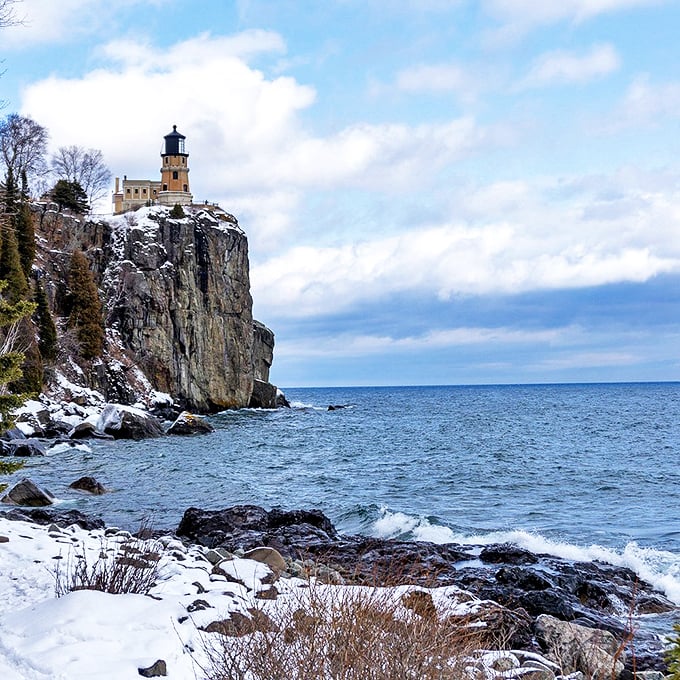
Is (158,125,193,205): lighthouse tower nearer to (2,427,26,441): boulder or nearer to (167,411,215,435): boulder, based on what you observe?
(167,411,215,435): boulder

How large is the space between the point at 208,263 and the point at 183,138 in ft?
82.1

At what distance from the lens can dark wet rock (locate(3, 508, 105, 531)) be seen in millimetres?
17172

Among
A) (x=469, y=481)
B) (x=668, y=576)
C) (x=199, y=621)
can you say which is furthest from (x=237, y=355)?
(x=199, y=621)

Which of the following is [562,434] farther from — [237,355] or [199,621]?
[199,621]

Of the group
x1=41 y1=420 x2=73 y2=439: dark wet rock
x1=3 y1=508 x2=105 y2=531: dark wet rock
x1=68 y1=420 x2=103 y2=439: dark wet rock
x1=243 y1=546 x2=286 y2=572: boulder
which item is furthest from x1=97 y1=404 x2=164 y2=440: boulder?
x1=243 y1=546 x2=286 y2=572: boulder

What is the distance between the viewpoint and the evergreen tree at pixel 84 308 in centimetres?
6494

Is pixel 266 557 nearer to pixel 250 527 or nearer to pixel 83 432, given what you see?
pixel 250 527

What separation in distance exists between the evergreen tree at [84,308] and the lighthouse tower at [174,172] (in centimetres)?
2732

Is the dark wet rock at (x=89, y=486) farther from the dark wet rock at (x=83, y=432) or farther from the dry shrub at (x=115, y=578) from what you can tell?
the dark wet rock at (x=83, y=432)

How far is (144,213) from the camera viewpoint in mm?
78438

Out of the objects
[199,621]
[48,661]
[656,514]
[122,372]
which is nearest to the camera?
[48,661]

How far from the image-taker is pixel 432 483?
1259 inches

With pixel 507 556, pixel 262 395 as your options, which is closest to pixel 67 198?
pixel 262 395

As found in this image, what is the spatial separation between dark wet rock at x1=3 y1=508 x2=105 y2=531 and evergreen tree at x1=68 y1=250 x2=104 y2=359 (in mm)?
46584
